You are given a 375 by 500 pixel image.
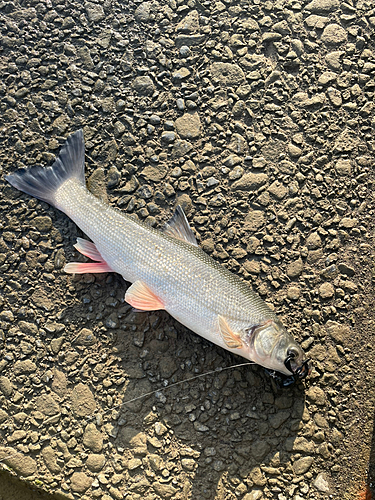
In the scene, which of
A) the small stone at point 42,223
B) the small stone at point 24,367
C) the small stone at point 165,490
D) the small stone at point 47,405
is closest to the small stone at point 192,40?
the small stone at point 42,223

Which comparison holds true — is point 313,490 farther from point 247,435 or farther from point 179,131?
point 179,131

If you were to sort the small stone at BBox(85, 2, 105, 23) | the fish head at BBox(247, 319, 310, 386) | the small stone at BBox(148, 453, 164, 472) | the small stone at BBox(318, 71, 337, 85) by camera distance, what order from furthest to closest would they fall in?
the small stone at BBox(85, 2, 105, 23), the small stone at BBox(318, 71, 337, 85), the small stone at BBox(148, 453, 164, 472), the fish head at BBox(247, 319, 310, 386)

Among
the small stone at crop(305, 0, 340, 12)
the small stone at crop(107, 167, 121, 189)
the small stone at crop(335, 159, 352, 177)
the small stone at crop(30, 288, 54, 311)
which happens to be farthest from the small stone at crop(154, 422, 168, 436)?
the small stone at crop(305, 0, 340, 12)

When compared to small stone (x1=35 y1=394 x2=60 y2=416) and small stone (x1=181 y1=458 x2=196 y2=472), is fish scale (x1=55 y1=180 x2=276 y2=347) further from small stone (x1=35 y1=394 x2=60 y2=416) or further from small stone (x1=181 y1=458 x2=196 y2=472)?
small stone (x1=35 y1=394 x2=60 y2=416)

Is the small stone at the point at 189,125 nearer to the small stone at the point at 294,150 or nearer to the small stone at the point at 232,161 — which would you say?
the small stone at the point at 232,161

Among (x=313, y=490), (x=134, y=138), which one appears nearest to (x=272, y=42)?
(x=134, y=138)

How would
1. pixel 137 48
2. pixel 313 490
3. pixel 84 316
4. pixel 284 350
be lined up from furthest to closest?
pixel 137 48, pixel 84 316, pixel 313 490, pixel 284 350
